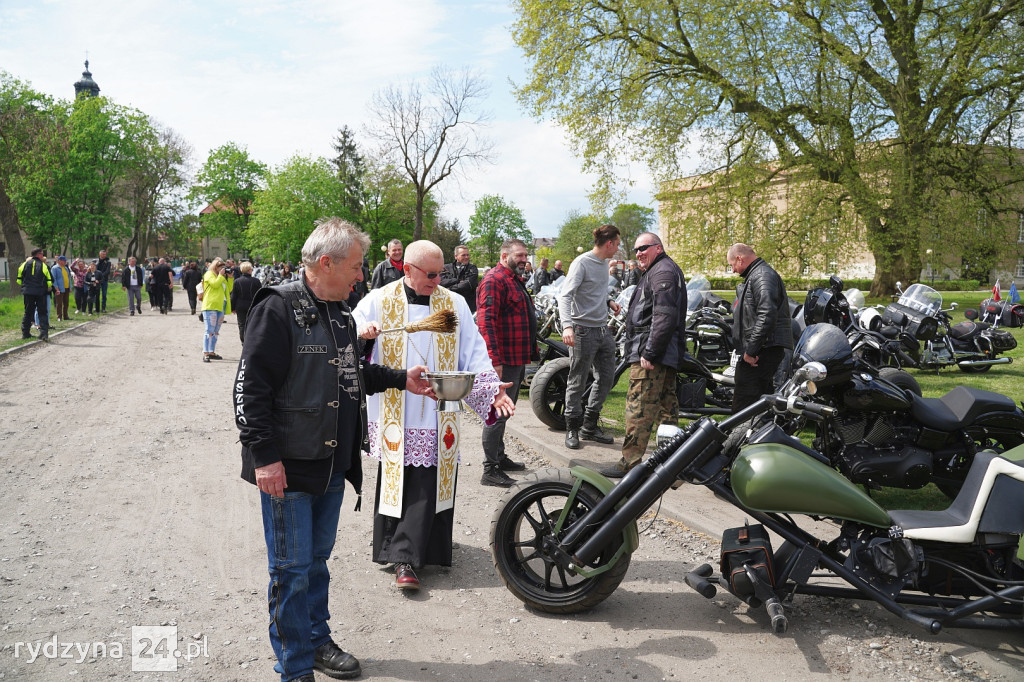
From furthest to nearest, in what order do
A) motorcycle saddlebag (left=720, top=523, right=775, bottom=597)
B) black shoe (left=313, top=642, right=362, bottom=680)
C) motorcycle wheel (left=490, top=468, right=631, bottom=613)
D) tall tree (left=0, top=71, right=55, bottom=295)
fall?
tall tree (left=0, top=71, right=55, bottom=295) < motorcycle wheel (left=490, top=468, right=631, bottom=613) < motorcycle saddlebag (left=720, top=523, right=775, bottom=597) < black shoe (left=313, top=642, right=362, bottom=680)

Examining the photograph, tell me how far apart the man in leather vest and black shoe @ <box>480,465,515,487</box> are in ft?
9.86

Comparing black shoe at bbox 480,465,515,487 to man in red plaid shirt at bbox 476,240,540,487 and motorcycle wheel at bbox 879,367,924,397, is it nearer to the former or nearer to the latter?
man in red plaid shirt at bbox 476,240,540,487

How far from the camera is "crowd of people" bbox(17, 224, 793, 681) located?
2.88 meters

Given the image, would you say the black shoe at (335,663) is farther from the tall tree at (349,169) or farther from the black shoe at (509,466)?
the tall tree at (349,169)

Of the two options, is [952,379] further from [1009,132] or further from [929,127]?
[1009,132]

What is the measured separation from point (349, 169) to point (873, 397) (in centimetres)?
6666

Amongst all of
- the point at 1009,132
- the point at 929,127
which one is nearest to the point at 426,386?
the point at 929,127

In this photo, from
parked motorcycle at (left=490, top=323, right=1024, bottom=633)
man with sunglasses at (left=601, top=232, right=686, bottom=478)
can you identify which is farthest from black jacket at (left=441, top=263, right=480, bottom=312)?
parked motorcycle at (left=490, top=323, right=1024, bottom=633)

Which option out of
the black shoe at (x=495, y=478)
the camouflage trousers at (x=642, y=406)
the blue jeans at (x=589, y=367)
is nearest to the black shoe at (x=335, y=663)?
the black shoe at (x=495, y=478)

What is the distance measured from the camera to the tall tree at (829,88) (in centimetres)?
1927

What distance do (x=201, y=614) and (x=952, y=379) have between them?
11212 mm

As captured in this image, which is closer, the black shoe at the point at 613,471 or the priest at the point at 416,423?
the priest at the point at 416,423

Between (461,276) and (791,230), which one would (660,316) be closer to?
(461,276)

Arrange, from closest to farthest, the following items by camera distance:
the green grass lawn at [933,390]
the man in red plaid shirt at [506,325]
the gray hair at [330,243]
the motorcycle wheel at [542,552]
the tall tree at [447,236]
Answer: the gray hair at [330,243], the motorcycle wheel at [542,552], the green grass lawn at [933,390], the man in red plaid shirt at [506,325], the tall tree at [447,236]
